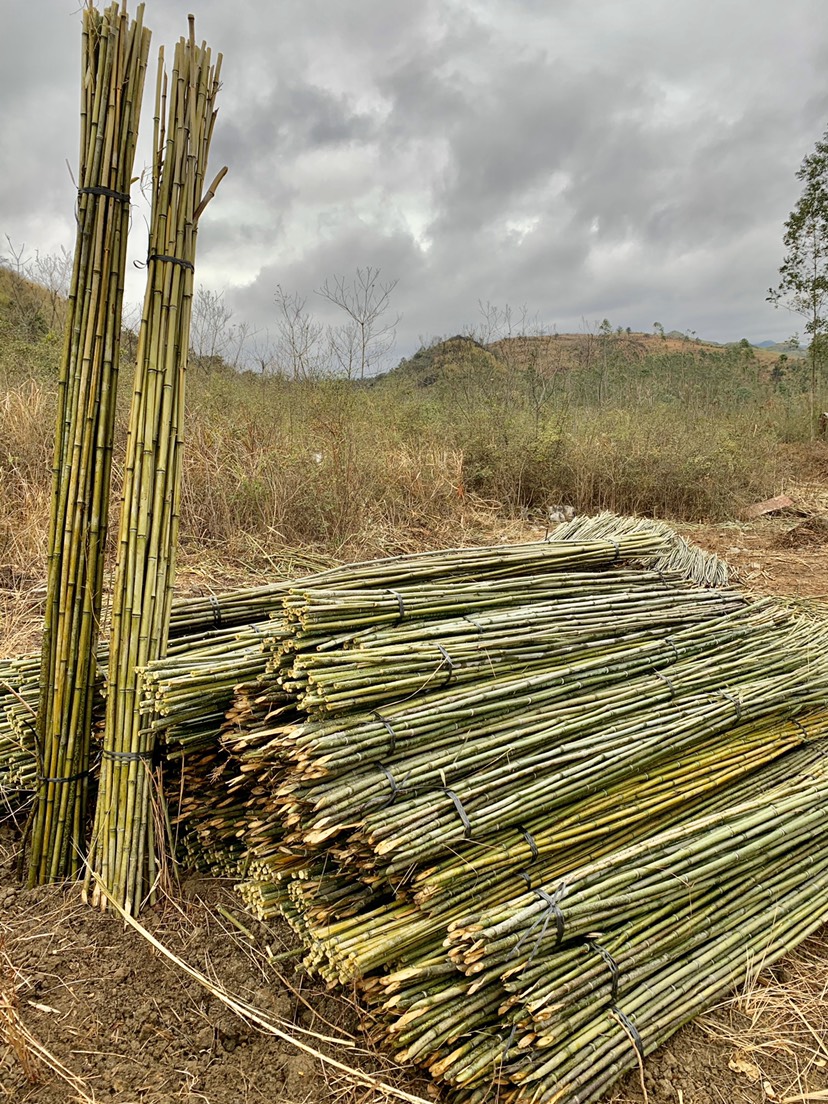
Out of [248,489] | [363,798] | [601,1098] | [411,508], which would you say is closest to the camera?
[601,1098]

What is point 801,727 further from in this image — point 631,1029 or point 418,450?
point 418,450

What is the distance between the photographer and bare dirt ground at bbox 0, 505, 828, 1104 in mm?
1725

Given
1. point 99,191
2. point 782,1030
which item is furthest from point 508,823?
point 99,191

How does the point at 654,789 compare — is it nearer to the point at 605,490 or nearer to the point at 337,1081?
the point at 337,1081

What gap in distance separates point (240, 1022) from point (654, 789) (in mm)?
1493

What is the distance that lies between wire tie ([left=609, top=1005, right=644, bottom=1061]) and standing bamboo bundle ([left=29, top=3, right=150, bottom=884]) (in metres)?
1.86

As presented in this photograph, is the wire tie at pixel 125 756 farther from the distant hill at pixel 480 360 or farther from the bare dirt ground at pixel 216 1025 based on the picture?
the distant hill at pixel 480 360

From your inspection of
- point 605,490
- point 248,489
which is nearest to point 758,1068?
point 248,489

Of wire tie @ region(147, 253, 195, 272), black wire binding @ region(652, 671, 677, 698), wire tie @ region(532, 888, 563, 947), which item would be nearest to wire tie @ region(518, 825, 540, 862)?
wire tie @ region(532, 888, 563, 947)

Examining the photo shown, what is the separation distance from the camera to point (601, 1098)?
1719 millimetres

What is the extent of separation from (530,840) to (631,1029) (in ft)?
1.70

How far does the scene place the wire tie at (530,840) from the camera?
1.96m

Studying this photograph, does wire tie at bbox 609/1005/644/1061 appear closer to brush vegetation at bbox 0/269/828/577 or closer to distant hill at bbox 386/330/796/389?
brush vegetation at bbox 0/269/828/577

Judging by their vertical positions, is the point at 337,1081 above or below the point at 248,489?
below
